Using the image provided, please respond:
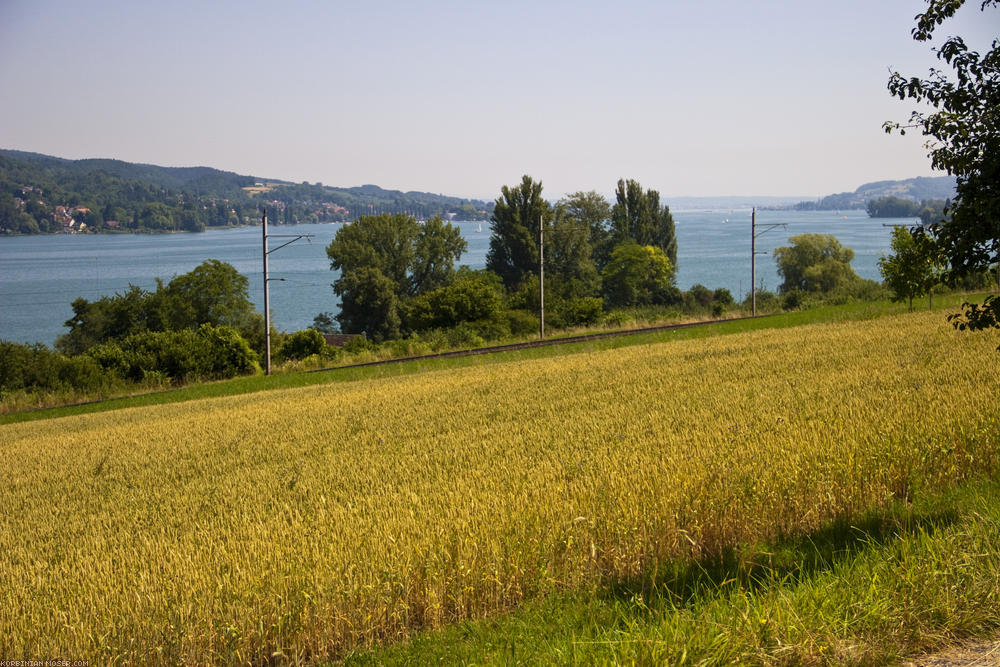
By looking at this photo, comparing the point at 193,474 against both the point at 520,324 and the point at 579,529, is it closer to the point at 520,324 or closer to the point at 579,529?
the point at 579,529

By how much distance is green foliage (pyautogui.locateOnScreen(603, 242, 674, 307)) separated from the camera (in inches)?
4242

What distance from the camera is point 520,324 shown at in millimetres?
63031

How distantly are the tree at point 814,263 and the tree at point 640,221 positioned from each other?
17391 millimetres

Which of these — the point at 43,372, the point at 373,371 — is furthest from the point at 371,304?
the point at 373,371

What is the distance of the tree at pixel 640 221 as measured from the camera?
12019cm

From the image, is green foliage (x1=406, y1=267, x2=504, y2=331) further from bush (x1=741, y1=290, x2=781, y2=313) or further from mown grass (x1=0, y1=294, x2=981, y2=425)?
mown grass (x1=0, y1=294, x2=981, y2=425)

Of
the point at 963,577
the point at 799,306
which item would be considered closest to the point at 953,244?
the point at 963,577

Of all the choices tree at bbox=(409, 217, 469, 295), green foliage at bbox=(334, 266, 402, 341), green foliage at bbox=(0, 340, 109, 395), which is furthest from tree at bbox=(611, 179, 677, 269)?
green foliage at bbox=(0, 340, 109, 395)

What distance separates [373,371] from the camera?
34.9 meters

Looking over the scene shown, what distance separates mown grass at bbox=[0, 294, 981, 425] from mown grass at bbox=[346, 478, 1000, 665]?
2651 centimetres

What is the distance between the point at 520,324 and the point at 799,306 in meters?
20.4

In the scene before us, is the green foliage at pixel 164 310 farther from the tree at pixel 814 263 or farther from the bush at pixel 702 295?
the tree at pixel 814 263

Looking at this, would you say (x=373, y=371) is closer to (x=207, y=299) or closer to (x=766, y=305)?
(x=766, y=305)

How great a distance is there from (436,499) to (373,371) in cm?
2609
